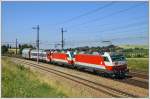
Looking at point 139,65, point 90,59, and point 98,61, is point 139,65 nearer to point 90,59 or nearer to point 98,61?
point 90,59

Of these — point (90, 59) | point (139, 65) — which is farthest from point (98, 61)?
point (139, 65)

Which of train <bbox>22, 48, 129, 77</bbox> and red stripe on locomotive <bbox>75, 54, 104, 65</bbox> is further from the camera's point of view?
red stripe on locomotive <bbox>75, 54, 104, 65</bbox>

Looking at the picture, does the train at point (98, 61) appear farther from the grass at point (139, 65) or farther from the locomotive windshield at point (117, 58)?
the grass at point (139, 65)

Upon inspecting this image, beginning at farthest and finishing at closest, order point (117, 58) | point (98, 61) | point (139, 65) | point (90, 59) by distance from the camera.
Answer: point (139, 65)
point (90, 59)
point (98, 61)
point (117, 58)

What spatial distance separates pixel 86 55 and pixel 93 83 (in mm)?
9042

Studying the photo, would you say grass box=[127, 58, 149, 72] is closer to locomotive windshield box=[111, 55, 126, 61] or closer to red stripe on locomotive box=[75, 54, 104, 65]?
red stripe on locomotive box=[75, 54, 104, 65]

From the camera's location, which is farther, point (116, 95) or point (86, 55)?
point (86, 55)

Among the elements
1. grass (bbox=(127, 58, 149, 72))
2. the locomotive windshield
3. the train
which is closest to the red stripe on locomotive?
the train

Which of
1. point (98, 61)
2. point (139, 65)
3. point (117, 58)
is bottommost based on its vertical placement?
point (139, 65)

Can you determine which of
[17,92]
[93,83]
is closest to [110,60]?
[93,83]

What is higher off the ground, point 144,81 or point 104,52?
point 104,52

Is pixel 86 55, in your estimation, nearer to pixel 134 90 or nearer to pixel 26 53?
pixel 134 90

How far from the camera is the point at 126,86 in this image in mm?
22906

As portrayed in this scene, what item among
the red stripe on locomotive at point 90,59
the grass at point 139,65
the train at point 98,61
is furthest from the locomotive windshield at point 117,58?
the grass at point 139,65
